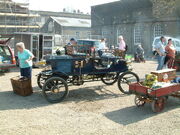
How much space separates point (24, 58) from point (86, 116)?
339cm

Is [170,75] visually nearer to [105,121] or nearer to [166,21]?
[105,121]

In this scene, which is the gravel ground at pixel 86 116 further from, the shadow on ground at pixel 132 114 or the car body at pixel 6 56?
the car body at pixel 6 56

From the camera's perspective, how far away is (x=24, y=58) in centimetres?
843

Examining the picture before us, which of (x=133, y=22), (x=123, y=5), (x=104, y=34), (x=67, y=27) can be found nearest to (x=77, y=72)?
(x=133, y=22)

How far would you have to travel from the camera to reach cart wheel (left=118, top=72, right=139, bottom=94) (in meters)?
8.41

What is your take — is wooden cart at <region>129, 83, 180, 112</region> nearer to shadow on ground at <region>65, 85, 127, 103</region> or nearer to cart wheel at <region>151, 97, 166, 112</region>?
cart wheel at <region>151, 97, 166, 112</region>

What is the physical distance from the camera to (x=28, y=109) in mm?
6785

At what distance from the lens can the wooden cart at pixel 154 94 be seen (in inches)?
245

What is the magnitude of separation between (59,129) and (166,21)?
26575 millimetres

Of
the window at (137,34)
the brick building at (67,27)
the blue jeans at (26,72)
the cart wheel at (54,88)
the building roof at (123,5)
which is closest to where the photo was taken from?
the cart wheel at (54,88)

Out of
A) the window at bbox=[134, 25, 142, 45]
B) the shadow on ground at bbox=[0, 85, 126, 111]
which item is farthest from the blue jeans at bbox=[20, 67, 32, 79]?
the window at bbox=[134, 25, 142, 45]

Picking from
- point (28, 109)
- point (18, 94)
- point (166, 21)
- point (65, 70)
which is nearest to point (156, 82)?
point (65, 70)

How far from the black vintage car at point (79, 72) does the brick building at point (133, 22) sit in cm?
1949

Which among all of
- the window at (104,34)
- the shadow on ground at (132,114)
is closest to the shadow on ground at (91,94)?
the shadow on ground at (132,114)
